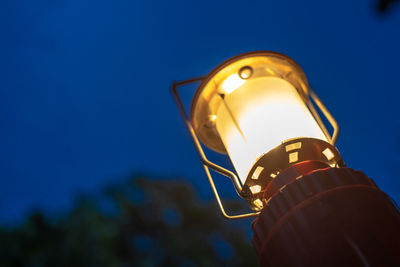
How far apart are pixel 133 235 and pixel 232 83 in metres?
4.40

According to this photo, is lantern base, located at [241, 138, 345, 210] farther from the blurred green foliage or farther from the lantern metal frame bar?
the blurred green foliage

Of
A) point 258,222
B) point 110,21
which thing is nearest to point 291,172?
point 258,222

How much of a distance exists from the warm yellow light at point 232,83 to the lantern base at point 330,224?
31 cm

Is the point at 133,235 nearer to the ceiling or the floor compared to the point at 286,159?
nearer to the ceiling

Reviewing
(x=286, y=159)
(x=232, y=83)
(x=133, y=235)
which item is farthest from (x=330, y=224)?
(x=133, y=235)

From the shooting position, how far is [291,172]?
61 centimetres

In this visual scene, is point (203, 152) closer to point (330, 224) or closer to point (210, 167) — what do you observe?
point (210, 167)

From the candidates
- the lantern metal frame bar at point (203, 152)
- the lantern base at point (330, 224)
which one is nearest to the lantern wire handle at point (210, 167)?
the lantern metal frame bar at point (203, 152)

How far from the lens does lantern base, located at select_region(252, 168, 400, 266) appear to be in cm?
46

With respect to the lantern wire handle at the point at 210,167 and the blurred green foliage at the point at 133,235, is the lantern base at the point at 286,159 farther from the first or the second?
the blurred green foliage at the point at 133,235

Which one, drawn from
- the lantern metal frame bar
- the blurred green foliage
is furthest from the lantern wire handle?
the blurred green foliage

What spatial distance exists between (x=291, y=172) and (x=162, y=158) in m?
15.2

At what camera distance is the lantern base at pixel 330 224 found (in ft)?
1.51

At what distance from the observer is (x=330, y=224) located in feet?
1.61
